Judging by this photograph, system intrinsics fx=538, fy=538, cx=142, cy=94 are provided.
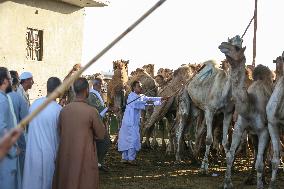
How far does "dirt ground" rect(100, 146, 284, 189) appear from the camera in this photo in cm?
1029

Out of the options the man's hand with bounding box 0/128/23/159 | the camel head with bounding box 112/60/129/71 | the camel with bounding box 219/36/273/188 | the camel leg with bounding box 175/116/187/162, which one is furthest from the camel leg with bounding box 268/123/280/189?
the camel head with bounding box 112/60/129/71

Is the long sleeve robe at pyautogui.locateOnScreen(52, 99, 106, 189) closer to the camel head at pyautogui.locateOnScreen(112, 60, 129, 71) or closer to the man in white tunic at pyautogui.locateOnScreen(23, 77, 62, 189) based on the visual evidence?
the man in white tunic at pyautogui.locateOnScreen(23, 77, 62, 189)

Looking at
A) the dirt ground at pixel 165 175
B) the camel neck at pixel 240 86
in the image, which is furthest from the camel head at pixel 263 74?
the dirt ground at pixel 165 175

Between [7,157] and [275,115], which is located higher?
[275,115]

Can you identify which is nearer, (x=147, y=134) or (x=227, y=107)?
(x=227, y=107)

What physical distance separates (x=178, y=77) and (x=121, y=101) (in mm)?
1927

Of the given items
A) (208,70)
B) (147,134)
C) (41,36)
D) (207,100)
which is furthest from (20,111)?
(41,36)

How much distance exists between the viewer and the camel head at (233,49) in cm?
933

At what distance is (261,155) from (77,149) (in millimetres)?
3895

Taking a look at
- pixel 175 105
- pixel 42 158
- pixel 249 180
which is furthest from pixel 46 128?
pixel 175 105

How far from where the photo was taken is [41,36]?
19.8 metres

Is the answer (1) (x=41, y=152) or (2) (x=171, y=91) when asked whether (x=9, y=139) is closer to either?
(1) (x=41, y=152)

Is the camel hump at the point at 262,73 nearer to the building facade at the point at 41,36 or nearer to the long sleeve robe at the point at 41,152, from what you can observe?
the long sleeve robe at the point at 41,152

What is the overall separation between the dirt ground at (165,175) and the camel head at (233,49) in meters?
2.52
